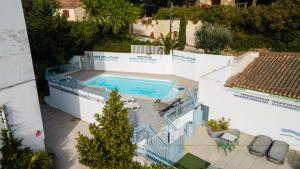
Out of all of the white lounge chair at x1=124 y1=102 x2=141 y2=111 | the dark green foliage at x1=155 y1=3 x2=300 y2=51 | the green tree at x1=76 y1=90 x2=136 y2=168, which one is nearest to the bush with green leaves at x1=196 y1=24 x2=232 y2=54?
the dark green foliage at x1=155 y1=3 x2=300 y2=51

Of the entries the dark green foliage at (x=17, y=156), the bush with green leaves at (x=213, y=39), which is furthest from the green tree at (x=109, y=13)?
the dark green foliage at (x=17, y=156)

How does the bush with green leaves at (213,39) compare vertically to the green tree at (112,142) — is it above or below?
above

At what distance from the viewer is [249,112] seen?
1573 cm

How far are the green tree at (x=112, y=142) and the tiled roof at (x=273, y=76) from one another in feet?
31.4

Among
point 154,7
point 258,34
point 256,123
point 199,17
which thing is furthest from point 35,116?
point 154,7

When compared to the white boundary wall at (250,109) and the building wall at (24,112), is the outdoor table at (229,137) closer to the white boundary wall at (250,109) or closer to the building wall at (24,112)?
the white boundary wall at (250,109)

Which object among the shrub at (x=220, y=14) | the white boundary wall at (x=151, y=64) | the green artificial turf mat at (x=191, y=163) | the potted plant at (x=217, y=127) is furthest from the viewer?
the shrub at (x=220, y=14)

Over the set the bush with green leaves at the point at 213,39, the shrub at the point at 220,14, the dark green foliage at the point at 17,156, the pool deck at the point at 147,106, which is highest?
the shrub at the point at 220,14

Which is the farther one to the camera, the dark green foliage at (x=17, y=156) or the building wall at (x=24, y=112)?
the building wall at (x=24, y=112)

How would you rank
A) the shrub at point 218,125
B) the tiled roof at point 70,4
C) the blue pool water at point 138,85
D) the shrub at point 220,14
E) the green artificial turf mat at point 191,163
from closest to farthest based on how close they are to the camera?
the green artificial turf mat at point 191,163 < the shrub at point 218,125 < the blue pool water at point 138,85 < the shrub at point 220,14 < the tiled roof at point 70,4

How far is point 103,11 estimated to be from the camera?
31.6 metres

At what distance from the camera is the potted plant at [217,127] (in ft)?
50.8

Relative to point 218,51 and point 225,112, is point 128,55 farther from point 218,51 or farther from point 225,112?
point 225,112

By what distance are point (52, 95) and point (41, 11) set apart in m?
8.96
